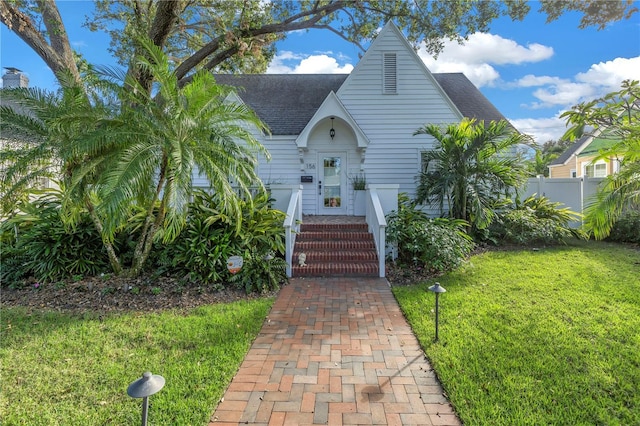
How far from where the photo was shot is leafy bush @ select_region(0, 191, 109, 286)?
5941 mm

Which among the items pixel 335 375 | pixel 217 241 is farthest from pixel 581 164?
pixel 335 375

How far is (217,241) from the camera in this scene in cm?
605

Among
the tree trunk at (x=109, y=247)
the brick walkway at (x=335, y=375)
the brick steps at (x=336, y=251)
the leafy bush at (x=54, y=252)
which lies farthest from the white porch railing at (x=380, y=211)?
the leafy bush at (x=54, y=252)

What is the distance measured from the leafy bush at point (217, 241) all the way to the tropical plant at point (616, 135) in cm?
549

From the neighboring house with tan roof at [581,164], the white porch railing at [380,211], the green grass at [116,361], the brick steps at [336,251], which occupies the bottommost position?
the green grass at [116,361]

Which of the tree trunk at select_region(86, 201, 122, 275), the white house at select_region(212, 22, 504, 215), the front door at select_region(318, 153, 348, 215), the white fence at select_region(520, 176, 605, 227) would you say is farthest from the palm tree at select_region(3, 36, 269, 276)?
the white fence at select_region(520, 176, 605, 227)

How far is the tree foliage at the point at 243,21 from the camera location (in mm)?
7414

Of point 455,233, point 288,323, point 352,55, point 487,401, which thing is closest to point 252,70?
point 352,55

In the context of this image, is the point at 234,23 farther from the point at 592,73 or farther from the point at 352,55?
the point at 592,73

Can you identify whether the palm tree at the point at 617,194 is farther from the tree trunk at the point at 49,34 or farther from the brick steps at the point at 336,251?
the tree trunk at the point at 49,34

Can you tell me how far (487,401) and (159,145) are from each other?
206 inches

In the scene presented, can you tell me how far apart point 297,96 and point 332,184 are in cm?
395

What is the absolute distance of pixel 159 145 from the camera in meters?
4.89

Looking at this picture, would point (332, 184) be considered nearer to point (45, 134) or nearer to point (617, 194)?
point (617, 194)
